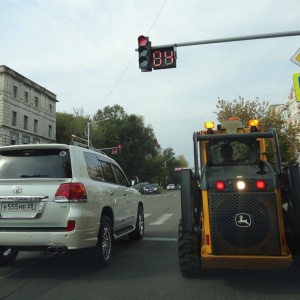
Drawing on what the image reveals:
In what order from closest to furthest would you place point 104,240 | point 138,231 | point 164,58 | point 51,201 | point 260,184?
point 260,184, point 51,201, point 104,240, point 138,231, point 164,58

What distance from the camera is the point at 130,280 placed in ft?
18.5

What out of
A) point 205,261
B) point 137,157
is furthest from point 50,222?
point 137,157

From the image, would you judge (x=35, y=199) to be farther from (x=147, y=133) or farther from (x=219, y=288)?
(x=147, y=133)

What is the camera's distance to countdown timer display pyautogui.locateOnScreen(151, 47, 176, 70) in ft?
39.9

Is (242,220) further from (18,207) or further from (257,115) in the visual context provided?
(257,115)

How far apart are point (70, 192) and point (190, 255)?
1.89m

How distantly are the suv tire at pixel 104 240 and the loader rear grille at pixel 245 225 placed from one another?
2.10 meters

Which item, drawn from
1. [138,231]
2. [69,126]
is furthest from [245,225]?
[69,126]

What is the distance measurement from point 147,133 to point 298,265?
73.7 metres

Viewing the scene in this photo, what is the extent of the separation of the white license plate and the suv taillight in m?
0.39

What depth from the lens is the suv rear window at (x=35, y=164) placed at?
5.80 metres

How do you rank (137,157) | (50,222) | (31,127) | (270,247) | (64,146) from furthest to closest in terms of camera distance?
(137,157), (31,127), (64,146), (50,222), (270,247)

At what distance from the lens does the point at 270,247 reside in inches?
189

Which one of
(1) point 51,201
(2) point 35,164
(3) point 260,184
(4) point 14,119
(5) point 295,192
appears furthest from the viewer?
(4) point 14,119
